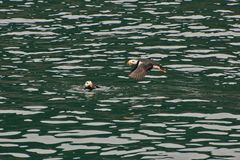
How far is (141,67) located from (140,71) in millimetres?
386

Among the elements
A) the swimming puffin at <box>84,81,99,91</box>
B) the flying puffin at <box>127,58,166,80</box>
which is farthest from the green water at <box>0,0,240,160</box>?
the flying puffin at <box>127,58,166,80</box>

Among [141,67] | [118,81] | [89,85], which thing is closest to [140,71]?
[141,67]

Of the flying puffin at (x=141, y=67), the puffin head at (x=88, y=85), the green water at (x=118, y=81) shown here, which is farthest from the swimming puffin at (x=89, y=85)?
the flying puffin at (x=141, y=67)

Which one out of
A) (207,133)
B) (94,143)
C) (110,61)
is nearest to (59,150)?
(94,143)

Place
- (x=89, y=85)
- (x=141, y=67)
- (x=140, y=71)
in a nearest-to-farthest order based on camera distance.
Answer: (x=89, y=85) < (x=140, y=71) < (x=141, y=67)

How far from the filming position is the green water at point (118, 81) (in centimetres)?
2598

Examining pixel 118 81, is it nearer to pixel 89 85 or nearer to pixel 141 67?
pixel 141 67

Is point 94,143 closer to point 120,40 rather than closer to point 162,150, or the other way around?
point 162,150

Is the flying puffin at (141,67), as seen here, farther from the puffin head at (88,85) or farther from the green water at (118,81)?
the puffin head at (88,85)

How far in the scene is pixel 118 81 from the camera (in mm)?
33906

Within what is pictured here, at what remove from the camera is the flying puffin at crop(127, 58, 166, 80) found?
3219 centimetres

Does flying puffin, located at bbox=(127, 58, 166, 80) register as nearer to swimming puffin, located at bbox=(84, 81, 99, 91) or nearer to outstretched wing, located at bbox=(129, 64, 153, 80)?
outstretched wing, located at bbox=(129, 64, 153, 80)

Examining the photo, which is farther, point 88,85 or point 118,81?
point 118,81

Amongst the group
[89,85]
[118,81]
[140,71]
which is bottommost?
[118,81]
